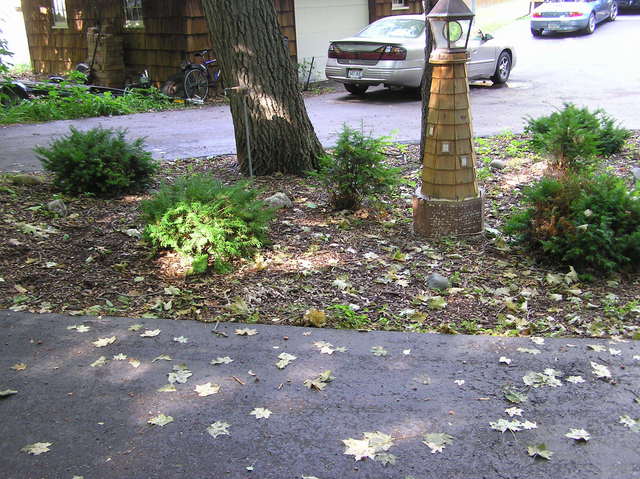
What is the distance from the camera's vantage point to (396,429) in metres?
3.36

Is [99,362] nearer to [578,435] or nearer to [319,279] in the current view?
[319,279]

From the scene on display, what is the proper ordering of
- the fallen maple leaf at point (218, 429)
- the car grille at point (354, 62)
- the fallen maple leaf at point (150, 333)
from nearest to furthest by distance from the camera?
the fallen maple leaf at point (218, 429)
the fallen maple leaf at point (150, 333)
the car grille at point (354, 62)

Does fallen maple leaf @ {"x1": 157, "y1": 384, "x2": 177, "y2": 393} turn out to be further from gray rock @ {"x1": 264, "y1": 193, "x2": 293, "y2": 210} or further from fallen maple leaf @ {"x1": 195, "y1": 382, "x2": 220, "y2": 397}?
gray rock @ {"x1": 264, "y1": 193, "x2": 293, "y2": 210}

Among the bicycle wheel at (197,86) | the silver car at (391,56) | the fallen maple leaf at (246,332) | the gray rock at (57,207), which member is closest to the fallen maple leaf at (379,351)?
the fallen maple leaf at (246,332)

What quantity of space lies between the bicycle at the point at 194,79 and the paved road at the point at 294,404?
36.8 feet

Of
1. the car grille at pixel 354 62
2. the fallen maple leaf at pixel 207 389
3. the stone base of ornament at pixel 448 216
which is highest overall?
the car grille at pixel 354 62

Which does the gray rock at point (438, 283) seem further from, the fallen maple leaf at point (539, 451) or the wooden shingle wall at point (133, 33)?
the wooden shingle wall at point (133, 33)

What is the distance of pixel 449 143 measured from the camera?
5.71 meters

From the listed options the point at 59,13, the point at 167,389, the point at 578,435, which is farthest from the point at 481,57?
the point at 59,13

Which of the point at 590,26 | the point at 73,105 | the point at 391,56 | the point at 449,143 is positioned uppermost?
the point at 590,26

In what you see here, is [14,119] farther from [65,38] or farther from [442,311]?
[442,311]

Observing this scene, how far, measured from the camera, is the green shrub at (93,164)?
22.6 ft

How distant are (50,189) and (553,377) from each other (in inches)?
217

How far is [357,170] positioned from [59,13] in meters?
17.5
